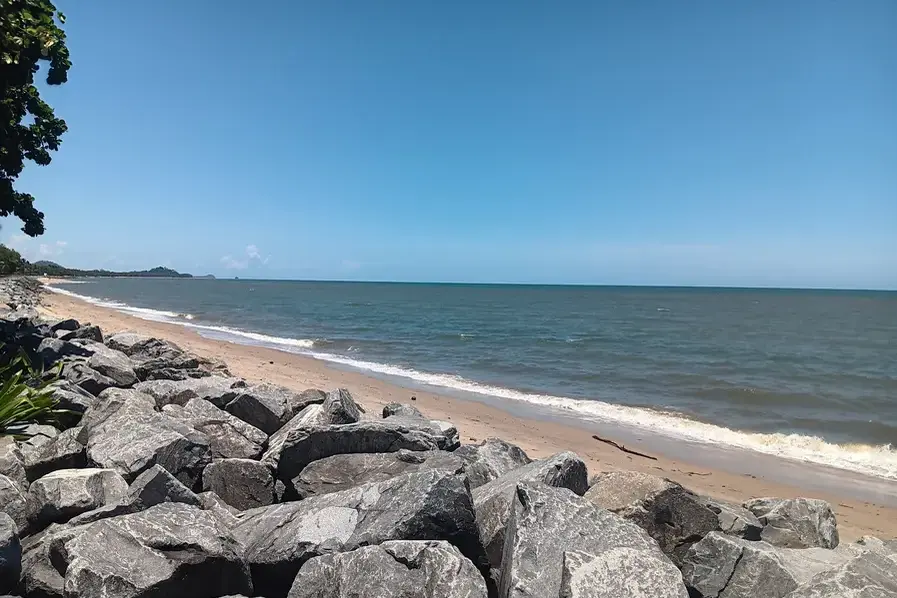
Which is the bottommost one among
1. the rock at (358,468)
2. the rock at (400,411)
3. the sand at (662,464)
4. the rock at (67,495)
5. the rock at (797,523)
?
the sand at (662,464)

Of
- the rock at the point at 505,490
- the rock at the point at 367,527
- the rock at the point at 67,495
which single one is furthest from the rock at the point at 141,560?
the rock at the point at 505,490

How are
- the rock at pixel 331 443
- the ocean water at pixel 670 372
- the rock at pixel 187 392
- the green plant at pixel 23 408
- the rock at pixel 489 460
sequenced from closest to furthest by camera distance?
1. the rock at pixel 489 460
2. the rock at pixel 331 443
3. the green plant at pixel 23 408
4. the rock at pixel 187 392
5. the ocean water at pixel 670 372

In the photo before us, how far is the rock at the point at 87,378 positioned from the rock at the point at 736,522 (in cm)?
725

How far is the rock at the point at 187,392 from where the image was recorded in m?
6.88

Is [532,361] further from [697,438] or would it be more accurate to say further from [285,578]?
[285,578]

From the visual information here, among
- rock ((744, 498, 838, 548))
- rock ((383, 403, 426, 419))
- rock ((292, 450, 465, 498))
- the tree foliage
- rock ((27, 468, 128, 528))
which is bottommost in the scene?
rock ((744, 498, 838, 548))

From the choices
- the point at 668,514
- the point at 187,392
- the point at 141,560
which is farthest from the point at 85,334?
the point at 668,514

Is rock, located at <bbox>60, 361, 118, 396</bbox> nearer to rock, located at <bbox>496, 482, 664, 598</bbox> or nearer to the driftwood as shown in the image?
rock, located at <bbox>496, 482, 664, 598</bbox>

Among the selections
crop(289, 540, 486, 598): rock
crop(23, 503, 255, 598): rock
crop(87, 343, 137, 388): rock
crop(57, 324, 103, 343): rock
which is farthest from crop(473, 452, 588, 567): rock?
crop(57, 324, 103, 343): rock

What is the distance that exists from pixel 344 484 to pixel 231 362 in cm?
1377

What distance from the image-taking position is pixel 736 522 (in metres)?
4.47

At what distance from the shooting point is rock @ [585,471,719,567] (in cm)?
424

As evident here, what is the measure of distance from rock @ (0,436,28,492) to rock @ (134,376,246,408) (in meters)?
2.01

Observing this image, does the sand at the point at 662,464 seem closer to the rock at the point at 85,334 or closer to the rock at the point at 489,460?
the rock at the point at 85,334
